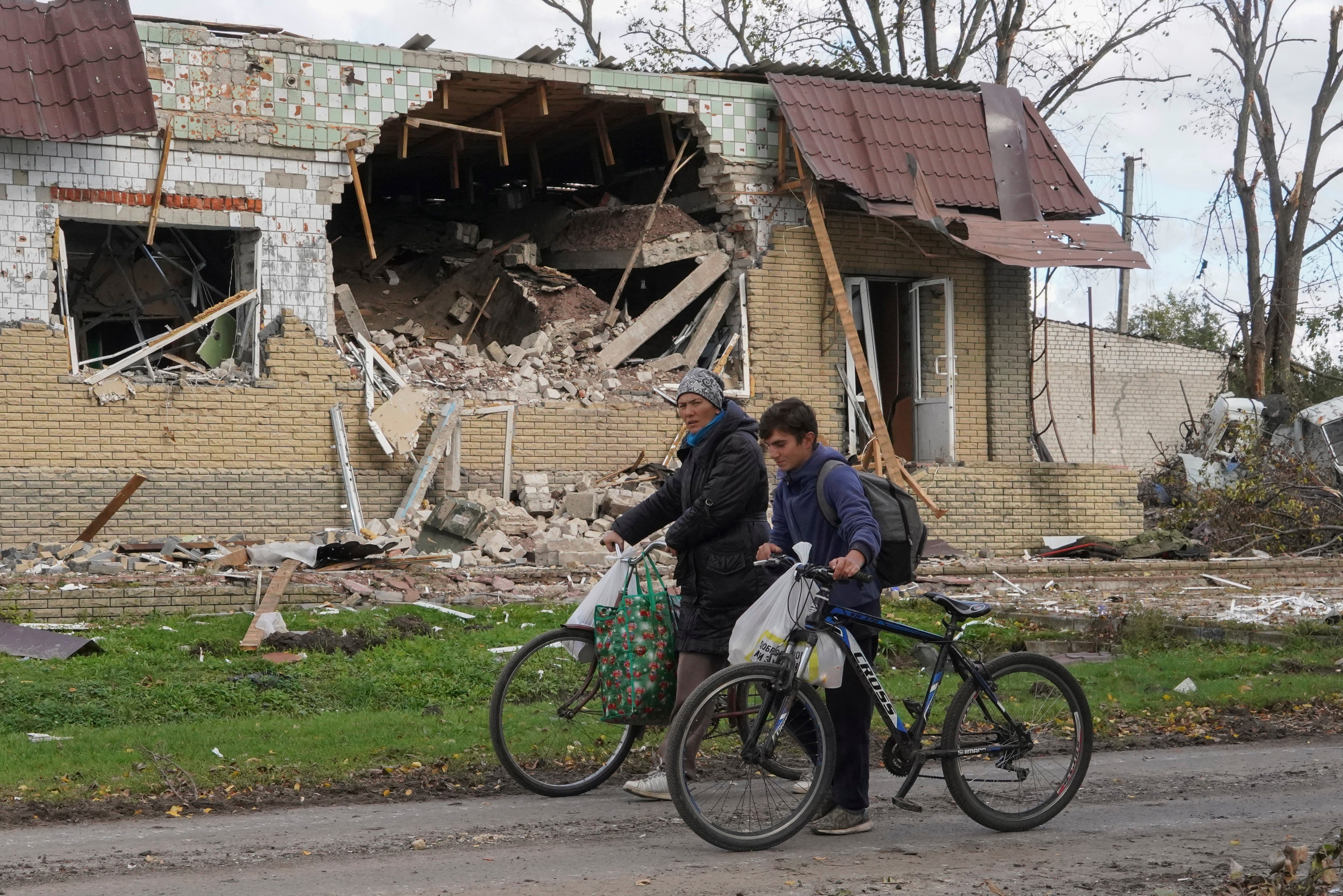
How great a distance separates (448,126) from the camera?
1762cm

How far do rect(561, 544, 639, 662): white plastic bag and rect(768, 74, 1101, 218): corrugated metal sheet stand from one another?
41.6 ft

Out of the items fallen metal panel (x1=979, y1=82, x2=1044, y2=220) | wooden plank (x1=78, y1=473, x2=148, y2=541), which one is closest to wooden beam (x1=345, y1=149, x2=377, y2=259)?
wooden plank (x1=78, y1=473, x2=148, y2=541)

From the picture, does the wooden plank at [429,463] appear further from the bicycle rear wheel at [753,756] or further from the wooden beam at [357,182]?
the bicycle rear wheel at [753,756]

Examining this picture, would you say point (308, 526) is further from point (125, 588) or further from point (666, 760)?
point (666, 760)

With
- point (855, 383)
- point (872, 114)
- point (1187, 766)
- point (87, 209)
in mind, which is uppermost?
point (872, 114)

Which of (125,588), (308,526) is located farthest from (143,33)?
(125,588)

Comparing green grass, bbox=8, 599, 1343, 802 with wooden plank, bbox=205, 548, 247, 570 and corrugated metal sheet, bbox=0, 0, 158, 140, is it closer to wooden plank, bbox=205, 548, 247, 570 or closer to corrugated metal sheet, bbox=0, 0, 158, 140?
wooden plank, bbox=205, 548, 247, 570

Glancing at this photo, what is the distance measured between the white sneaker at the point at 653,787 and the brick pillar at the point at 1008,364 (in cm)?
1486

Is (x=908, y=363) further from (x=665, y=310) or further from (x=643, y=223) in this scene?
(x=643, y=223)

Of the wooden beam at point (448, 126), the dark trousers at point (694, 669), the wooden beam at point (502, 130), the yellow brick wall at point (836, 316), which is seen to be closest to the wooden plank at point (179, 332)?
the wooden beam at point (448, 126)

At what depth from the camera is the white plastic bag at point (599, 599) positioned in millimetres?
6457

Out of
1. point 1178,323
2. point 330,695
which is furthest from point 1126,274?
point 330,695

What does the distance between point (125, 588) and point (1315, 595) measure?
10601 mm

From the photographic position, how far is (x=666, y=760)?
17.5 ft
